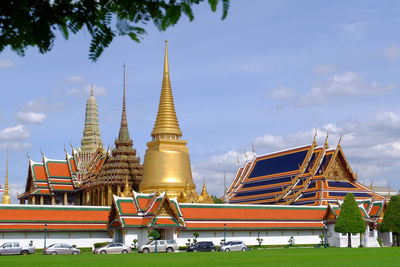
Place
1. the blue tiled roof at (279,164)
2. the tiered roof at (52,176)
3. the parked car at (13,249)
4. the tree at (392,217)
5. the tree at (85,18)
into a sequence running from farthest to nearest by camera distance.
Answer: the tiered roof at (52,176)
the blue tiled roof at (279,164)
the tree at (392,217)
the parked car at (13,249)
the tree at (85,18)

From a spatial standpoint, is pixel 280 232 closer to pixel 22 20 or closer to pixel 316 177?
pixel 316 177

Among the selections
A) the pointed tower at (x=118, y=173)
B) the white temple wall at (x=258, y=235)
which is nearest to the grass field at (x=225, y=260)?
the white temple wall at (x=258, y=235)

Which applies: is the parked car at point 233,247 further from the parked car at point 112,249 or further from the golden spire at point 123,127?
the golden spire at point 123,127

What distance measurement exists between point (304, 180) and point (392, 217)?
12631 millimetres

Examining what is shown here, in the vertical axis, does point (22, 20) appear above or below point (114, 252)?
above

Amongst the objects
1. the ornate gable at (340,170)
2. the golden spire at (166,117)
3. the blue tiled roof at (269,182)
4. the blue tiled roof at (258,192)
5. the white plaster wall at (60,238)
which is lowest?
the white plaster wall at (60,238)

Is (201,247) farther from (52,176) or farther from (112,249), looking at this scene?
(52,176)

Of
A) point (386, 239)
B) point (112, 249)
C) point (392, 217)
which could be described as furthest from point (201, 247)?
point (386, 239)

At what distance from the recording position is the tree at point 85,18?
4.07m

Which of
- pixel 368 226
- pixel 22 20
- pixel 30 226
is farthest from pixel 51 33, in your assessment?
pixel 368 226

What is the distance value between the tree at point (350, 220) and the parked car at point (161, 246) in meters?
15.2

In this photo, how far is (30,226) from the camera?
47312 millimetres

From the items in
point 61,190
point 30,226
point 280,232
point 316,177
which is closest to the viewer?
point 30,226

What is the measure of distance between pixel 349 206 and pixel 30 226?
2625 centimetres
